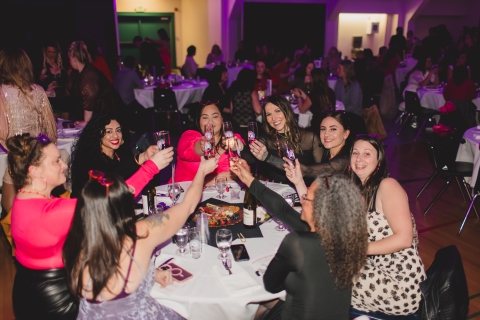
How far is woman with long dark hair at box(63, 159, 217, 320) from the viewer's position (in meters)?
1.67

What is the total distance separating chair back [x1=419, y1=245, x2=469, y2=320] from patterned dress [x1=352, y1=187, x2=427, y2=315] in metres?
0.11

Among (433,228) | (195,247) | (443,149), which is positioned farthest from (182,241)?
(443,149)

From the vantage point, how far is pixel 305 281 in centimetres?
172

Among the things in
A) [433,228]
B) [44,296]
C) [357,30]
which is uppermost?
[357,30]

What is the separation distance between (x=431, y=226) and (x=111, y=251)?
3550 millimetres

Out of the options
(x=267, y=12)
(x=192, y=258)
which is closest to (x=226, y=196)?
(x=192, y=258)

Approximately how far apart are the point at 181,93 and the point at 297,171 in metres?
5.56

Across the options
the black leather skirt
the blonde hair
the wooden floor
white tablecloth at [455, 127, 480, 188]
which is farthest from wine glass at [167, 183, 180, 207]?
white tablecloth at [455, 127, 480, 188]

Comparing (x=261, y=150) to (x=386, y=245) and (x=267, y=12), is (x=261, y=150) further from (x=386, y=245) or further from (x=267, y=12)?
(x=267, y=12)

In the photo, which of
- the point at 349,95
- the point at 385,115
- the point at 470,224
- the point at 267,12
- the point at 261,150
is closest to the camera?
the point at 261,150

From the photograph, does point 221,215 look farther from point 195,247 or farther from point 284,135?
point 284,135

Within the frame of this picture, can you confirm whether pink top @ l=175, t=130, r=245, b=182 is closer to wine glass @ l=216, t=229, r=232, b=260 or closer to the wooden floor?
wine glass @ l=216, t=229, r=232, b=260

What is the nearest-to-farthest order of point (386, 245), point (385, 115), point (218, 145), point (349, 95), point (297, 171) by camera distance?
point (386, 245) < point (297, 171) < point (218, 145) < point (349, 95) < point (385, 115)

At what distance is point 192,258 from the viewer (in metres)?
2.17
